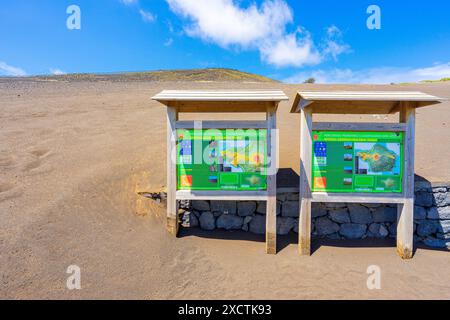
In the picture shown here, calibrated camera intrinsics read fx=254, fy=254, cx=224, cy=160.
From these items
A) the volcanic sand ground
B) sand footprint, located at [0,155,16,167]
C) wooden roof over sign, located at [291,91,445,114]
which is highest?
wooden roof over sign, located at [291,91,445,114]

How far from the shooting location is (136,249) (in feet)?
15.2

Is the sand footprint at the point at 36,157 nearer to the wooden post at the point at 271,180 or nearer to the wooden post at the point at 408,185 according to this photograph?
the wooden post at the point at 271,180

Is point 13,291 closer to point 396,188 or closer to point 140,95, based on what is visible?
point 396,188

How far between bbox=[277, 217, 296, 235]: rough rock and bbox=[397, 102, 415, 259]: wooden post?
2.00 m

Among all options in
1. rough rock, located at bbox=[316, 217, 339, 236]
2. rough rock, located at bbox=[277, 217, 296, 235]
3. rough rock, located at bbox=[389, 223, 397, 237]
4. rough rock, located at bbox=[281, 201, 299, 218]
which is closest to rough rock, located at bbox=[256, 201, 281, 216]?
rough rock, located at bbox=[281, 201, 299, 218]

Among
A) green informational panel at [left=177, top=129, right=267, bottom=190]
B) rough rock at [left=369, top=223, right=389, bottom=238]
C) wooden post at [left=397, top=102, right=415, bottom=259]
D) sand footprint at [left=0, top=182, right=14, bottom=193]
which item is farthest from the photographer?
sand footprint at [left=0, top=182, right=14, bottom=193]

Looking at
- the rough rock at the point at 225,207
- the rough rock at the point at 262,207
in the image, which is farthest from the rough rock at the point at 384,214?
the rough rock at the point at 225,207

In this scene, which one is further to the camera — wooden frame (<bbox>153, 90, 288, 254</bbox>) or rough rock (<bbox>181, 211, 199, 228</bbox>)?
rough rock (<bbox>181, 211, 199, 228</bbox>)

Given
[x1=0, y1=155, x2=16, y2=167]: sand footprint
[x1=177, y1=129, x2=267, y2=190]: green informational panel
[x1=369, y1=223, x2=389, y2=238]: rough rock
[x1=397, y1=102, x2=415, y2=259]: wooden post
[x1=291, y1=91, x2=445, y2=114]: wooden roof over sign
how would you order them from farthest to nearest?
1. [x1=0, y1=155, x2=16, y2=167]: sand footprint
2. [x1=369, y1=223, x2=389, y2=238]: rough rock
3. [x1=177, y1=129, x2=267, y2=190]: green informational panel
4. [x1=397, y1=102, x2=415, y2=259]: wooden post
5. [x1=291, y1=91, x2=445, y2=114]: wooden roof over sign

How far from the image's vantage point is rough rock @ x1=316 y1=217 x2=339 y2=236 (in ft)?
17.6

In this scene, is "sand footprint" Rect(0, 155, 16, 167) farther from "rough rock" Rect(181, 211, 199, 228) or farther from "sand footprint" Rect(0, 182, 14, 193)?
"rough rock" Rect(181, 211, 199, 228)

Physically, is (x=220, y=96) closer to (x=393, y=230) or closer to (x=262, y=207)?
(x=262, y=207)

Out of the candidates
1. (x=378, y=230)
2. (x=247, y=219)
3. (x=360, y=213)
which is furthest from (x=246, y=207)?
(x=378, y=230)

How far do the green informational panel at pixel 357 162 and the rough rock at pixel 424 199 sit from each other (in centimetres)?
97
